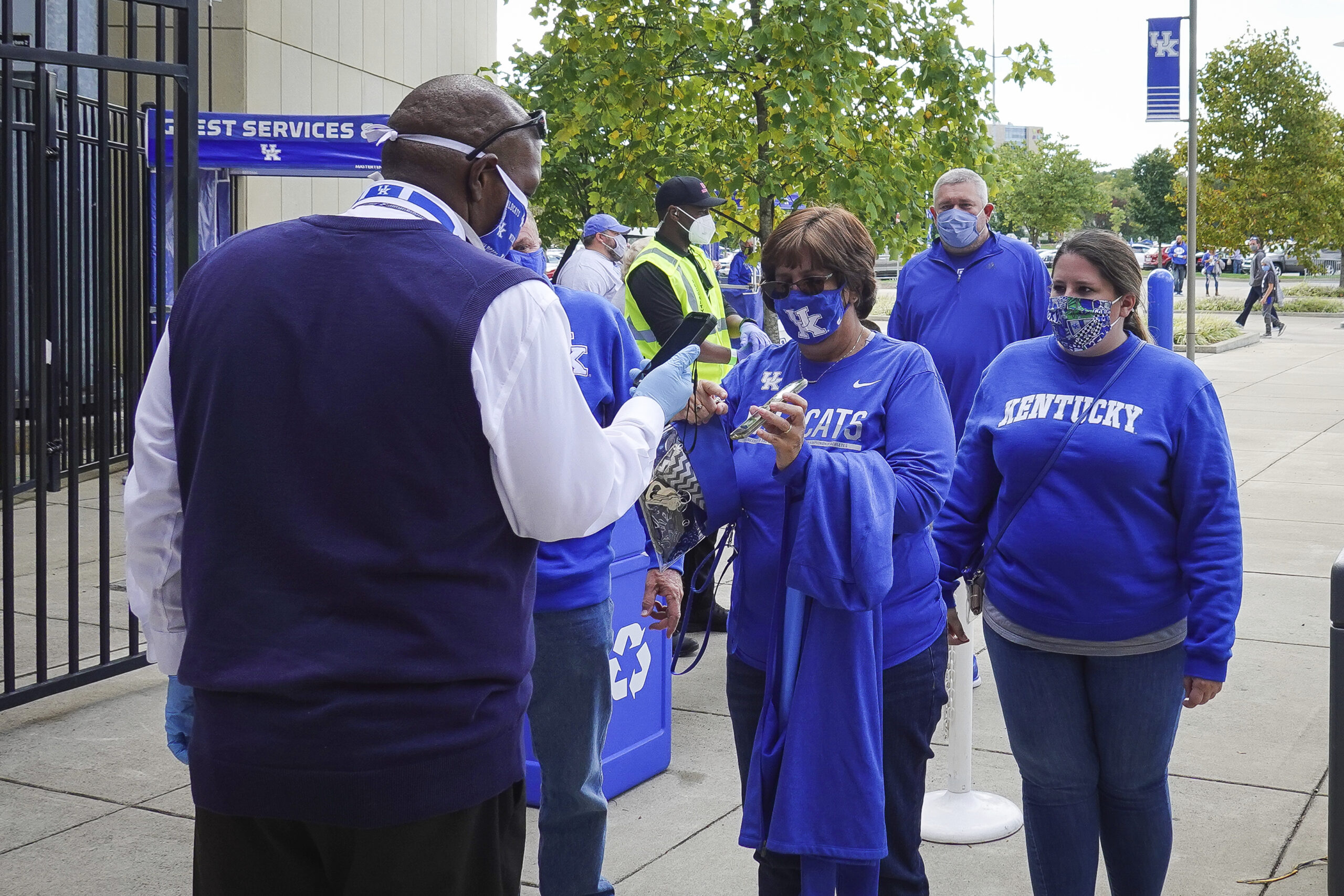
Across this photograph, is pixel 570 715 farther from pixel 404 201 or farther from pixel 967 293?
pixel 967 293

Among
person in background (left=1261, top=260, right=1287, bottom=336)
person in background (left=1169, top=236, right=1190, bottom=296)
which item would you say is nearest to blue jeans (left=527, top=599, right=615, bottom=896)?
A: person in background (left=1261, top=260, right=1287, bottom=336)

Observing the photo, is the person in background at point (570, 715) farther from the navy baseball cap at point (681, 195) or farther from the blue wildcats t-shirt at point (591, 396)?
the navy baseball cap at point (681, 195)

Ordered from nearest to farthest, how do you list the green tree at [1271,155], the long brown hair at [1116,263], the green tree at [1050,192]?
1. the long brown hair at [1116,263]
2. the green tree at [1271,155]
3. the green tree at [1050,192]

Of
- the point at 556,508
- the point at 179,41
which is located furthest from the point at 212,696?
the point at 179,41

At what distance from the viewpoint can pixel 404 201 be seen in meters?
2.04

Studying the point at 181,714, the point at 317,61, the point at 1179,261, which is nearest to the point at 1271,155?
the point at 1179,261

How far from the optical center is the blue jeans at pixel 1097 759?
10.0ft

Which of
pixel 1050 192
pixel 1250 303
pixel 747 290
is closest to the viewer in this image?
pixel 747 290

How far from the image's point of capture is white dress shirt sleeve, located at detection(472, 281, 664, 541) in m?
1.86

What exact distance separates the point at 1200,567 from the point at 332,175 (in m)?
7.00

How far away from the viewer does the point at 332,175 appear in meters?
8.74

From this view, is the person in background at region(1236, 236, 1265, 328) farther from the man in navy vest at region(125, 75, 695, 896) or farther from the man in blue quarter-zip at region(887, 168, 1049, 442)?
the man in navy vest at region(125, 75, 695, 896)

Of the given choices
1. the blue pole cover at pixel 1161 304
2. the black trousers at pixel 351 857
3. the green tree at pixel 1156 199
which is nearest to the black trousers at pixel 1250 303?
the blue pole cover at pixel 1161 304

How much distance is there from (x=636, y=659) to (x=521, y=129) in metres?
2.54
